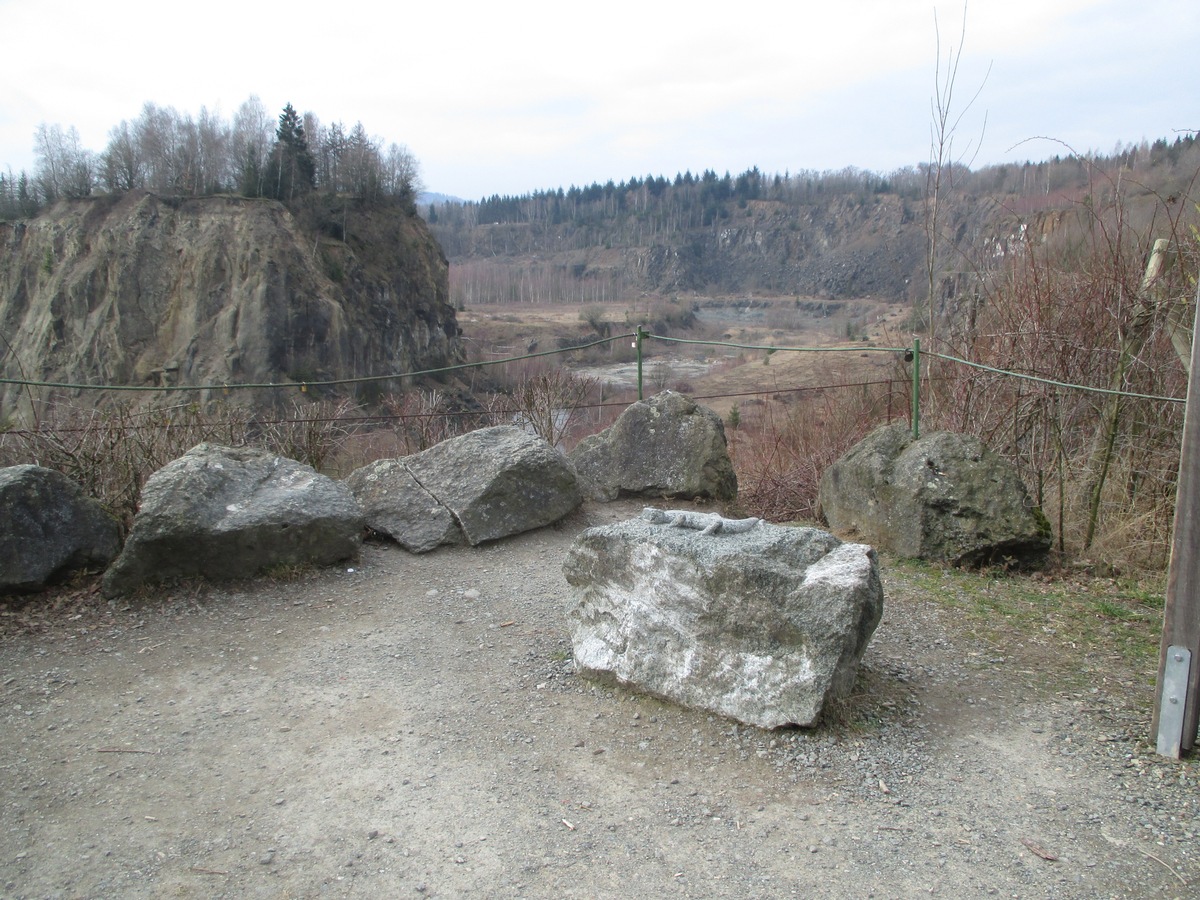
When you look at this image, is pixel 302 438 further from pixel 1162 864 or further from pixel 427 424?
pixel 1162 864

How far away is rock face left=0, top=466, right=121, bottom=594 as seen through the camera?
4.79 m

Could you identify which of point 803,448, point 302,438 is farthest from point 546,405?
point 803,448

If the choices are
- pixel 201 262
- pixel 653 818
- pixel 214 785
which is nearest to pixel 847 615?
pixel 653 818

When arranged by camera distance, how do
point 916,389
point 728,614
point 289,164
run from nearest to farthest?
point 728,614, point 916,389, point 289,164

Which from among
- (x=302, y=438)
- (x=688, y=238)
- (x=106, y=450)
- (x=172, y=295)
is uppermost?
(x=688, y=238)

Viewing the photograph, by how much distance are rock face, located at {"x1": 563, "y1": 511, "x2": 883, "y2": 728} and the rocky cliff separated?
3615cm

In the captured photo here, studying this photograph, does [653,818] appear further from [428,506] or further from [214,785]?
[428,506]

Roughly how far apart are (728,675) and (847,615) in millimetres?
528

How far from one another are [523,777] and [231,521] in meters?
2.62

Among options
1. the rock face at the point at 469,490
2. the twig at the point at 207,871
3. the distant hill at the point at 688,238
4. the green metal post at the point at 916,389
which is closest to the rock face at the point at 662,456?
the rock face at the point at 469,490

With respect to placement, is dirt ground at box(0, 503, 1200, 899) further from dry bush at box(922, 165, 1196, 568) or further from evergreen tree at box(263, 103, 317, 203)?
evergreen tree at box(263, 103, 317, 203)

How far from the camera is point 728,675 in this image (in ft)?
12.0

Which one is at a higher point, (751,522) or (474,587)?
(751,522)

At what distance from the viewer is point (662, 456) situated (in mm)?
7199
